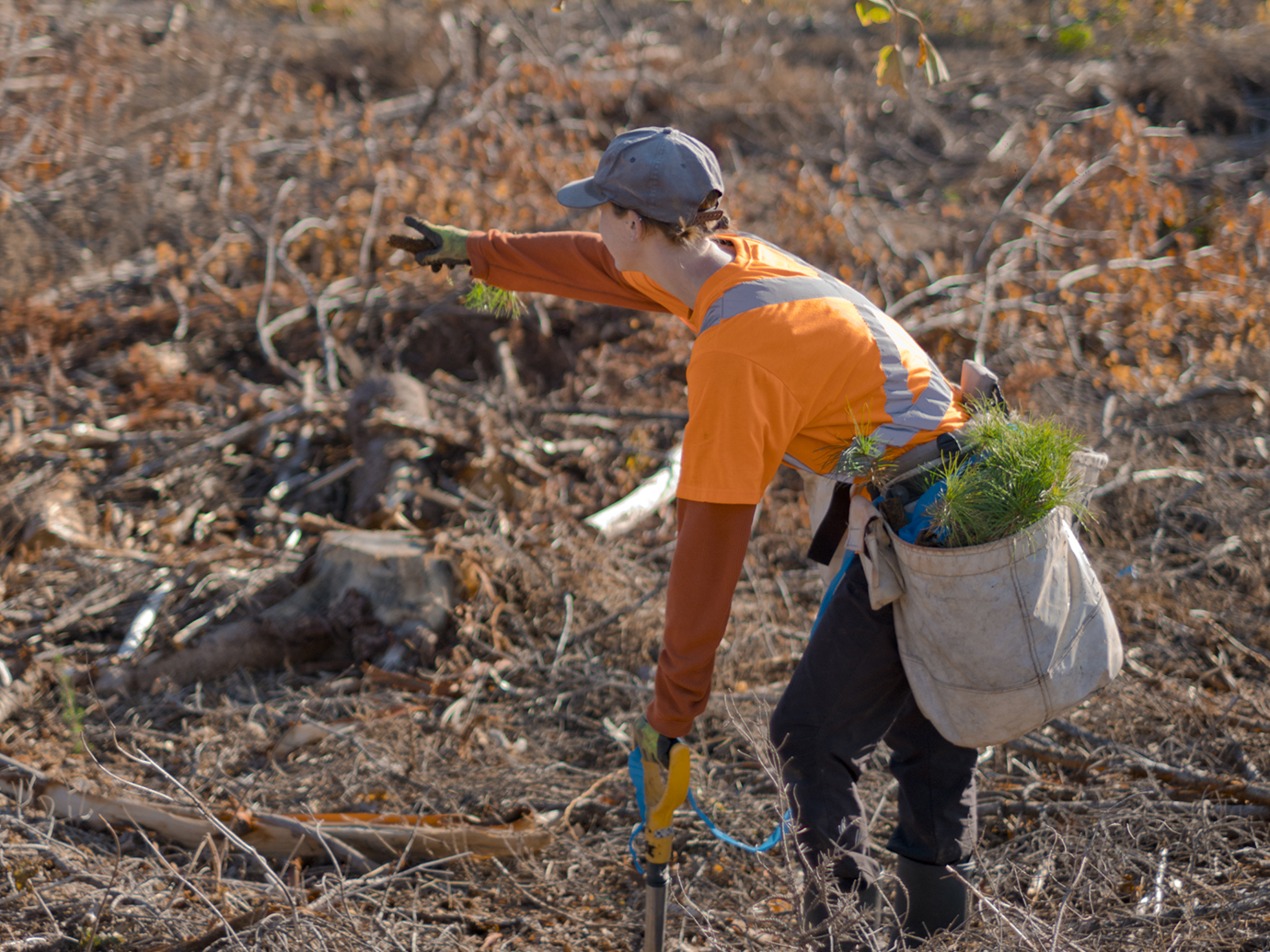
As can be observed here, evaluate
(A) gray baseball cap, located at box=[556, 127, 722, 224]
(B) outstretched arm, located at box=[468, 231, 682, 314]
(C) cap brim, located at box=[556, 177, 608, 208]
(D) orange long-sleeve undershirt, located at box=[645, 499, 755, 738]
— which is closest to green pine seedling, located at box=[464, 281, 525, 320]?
(B) outstretched arm, located at box=[468, 231, 682, 314]

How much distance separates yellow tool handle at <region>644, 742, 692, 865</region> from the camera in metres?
1.99

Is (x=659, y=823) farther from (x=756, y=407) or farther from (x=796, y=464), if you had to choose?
(x=756, y=407)

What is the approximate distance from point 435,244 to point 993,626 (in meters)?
1.75

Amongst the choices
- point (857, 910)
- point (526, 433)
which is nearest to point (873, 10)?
point (857, 910)

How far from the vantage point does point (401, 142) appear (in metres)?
6.76

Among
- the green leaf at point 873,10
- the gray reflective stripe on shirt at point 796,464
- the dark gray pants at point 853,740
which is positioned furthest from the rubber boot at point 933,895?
the green leaf at point 873,10

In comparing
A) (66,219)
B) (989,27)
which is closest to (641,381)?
(66,219)

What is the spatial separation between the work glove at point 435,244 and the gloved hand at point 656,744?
54.1 inches

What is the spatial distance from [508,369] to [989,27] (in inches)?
341

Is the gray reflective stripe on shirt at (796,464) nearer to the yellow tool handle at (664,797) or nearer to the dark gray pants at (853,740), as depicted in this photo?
the dark gray pants at (853,740)

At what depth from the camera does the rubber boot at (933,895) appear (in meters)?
2.09

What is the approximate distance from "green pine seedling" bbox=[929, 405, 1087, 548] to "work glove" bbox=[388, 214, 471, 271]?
1.45 m

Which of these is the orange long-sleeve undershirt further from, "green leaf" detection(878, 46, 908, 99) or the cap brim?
"green leaf" detection(878, 46, 908, 99)

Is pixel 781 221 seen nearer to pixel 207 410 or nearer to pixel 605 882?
pixel 207 410
